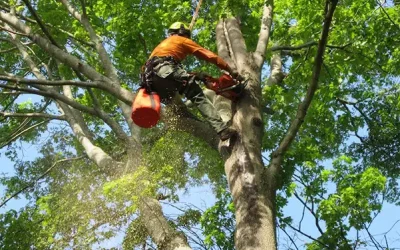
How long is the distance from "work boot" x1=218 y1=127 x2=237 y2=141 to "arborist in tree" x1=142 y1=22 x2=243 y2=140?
280 mm

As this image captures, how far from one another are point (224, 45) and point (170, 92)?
1090 millimetres

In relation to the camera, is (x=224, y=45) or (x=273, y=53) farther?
(x=273, y=53)

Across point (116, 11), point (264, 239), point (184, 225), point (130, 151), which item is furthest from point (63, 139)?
point (264, 239)

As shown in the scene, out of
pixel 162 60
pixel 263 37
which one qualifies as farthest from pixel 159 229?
pixel 263 37

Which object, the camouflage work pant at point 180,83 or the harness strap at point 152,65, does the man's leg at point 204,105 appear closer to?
→ the camouflage work pant at point 180,83

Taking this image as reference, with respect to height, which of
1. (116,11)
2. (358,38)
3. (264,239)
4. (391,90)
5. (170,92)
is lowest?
(264,239)

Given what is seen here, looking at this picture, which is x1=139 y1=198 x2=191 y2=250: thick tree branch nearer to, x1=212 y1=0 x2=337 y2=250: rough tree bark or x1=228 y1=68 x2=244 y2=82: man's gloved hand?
x1=212 y1=0 x2=337 y2=250: rough tree bark

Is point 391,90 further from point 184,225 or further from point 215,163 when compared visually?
point 184,225

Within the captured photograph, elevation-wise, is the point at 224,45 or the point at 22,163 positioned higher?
the point at 22,163

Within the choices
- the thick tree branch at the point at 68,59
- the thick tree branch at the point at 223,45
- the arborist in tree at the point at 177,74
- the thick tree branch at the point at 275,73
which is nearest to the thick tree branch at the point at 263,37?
the thick tree branch at the point at 223,45

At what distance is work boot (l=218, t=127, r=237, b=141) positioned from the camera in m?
4.57

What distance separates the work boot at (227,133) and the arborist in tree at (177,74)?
280mm

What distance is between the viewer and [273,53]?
24.3 feet

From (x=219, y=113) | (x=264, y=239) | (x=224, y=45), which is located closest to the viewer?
(x=264, y=239)
